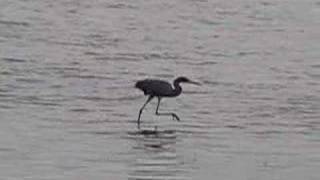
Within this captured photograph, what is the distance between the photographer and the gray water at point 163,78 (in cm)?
1412

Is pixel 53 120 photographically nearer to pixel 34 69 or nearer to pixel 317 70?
pixel 34 69

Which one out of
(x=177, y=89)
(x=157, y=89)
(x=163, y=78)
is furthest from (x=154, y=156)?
(x=163, y=78)

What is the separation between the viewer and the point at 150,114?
17125 millimetres

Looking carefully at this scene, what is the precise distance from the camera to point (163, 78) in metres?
19.7

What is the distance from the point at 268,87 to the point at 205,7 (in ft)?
27.4

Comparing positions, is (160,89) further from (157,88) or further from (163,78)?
(163,78)

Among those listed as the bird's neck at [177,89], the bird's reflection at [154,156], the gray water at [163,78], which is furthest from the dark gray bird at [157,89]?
the bird's reflection at [154,156]

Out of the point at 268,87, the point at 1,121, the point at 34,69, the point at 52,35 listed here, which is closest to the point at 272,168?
the point at 1,121

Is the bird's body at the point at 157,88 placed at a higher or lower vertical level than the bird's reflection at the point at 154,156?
higher

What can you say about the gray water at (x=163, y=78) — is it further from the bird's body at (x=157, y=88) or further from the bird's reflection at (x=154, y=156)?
the bird's body at (x=157, y=88)

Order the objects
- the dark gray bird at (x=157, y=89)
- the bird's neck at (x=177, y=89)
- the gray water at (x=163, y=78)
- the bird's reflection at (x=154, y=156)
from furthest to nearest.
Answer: the bird's neck at (x=177, y=89), the dark gray bird at (x=157, y=89), the gray water at (x=163, y=78), the bird's reflection at (x=154, y=156)

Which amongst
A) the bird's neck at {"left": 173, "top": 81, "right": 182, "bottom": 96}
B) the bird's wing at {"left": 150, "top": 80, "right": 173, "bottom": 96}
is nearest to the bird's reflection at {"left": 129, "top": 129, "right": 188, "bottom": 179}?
the bird's wing at {"left": 150, "top": 80, "right": 173, "bottom": 96}

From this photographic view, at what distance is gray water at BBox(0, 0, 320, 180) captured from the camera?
1412cm

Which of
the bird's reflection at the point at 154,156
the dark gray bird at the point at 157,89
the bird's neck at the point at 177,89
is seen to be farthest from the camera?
the bird's neck at the point at 177,89
